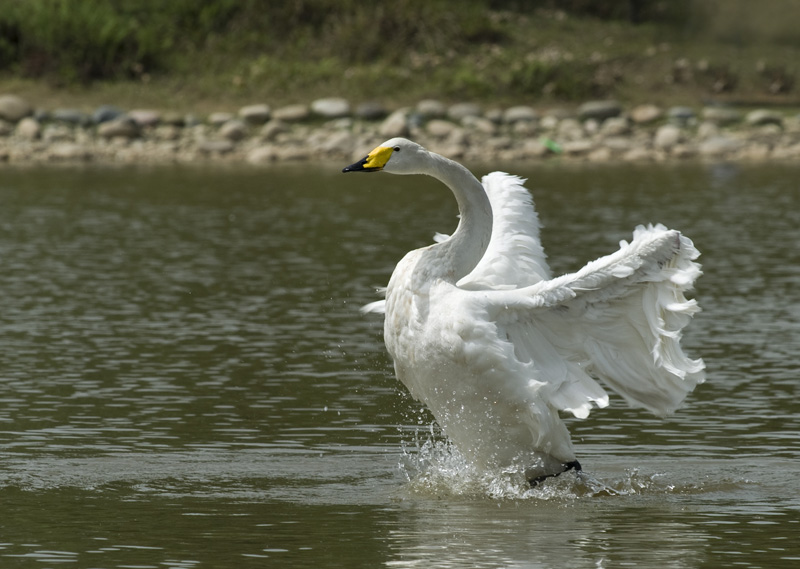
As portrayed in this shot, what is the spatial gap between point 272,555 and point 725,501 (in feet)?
8.78

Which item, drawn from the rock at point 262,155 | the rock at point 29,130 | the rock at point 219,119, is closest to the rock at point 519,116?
the rock at point 262,155

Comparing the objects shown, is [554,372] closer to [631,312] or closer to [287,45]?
[631,312]

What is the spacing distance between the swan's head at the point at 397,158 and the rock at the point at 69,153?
25.9 metres

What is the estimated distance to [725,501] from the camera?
327 inches

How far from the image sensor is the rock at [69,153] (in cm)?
3322

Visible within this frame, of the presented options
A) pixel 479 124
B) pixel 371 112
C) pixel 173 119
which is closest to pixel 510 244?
pixel 479 124

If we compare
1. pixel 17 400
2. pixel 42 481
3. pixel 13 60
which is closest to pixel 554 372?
pixel 42 481

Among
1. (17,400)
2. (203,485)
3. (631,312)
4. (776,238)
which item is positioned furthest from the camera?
(776,238)

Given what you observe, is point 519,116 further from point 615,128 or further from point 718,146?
point 718,146

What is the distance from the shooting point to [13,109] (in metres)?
35.1

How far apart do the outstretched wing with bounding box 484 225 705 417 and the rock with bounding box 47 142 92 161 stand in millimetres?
26328

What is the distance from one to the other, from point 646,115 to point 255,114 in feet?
29.9

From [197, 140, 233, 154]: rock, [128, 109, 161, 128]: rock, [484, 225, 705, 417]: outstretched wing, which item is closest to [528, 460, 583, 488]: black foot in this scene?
[484, 225, 705, 417]: outstretched wing

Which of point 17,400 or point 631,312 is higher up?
point 631,312
